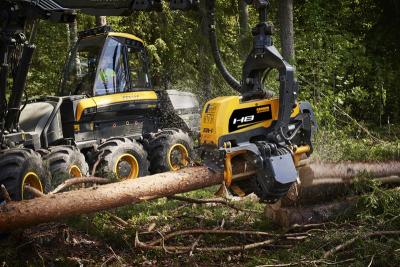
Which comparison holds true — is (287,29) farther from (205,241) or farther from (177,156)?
(205,241)

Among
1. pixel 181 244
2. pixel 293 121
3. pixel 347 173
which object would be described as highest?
pixel 293 121

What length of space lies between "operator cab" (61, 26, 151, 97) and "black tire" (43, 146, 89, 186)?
1558 mm

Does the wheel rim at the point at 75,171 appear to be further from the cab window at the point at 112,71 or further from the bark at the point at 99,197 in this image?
the bark at the point at 99,197

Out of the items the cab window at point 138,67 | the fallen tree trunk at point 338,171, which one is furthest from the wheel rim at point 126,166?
the fallen tree trunk at point 338,171

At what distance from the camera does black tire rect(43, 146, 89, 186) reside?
22.1 feet

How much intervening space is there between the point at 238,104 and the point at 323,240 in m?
1.66

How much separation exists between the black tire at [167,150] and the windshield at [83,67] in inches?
59.2

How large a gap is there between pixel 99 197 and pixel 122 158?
3961 mm

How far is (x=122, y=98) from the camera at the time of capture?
29.7 ft

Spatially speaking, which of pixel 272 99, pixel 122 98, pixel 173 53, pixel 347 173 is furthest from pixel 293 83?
pixel 173 53

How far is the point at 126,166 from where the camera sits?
8500 mm

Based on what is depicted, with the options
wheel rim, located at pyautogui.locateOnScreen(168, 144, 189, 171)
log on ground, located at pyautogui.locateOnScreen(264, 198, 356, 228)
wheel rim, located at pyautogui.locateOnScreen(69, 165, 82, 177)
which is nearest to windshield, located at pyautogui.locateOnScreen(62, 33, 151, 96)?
wheel rim, located at pyautogui.locateOnScreen(168, 144, 189, 171)

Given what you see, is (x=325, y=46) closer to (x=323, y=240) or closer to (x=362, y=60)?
(x=362, y=60)

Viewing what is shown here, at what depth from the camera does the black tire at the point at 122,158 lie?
8.07 meters
